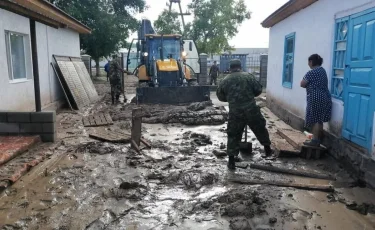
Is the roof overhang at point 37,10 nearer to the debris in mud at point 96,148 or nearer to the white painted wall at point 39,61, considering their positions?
the white painted wall at point 39,61

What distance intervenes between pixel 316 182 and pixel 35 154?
429cm

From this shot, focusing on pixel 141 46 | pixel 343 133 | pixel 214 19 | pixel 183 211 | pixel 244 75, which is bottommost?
pixel 183 211

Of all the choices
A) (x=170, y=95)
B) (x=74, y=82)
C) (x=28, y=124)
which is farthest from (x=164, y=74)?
(x=28, y=124)

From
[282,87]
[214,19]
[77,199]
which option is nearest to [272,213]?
[77,199]

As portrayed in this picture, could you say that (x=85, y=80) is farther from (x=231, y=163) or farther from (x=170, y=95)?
(x=231, y=163)

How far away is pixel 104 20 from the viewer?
2114cm

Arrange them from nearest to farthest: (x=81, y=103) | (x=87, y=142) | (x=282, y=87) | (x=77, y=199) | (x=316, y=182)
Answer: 1. (x=77, y=199)
2. (x=316, y=182)
3. (x=87, y=142)
4. (x=282, y=87)
5. (x=81, y=103)

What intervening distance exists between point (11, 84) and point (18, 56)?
1054mm

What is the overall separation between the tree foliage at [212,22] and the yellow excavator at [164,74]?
14.0 metres

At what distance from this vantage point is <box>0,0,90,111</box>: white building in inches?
230

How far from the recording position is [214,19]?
2556cm

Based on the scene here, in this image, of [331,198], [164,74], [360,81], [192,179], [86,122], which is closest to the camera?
[331,198]

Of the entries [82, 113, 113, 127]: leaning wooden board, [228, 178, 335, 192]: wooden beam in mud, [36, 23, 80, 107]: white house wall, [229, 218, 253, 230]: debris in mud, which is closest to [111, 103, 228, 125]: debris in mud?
[82, 113, 113, 127]: leaning wooden board

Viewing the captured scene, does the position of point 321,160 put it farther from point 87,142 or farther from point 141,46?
point 141,46
